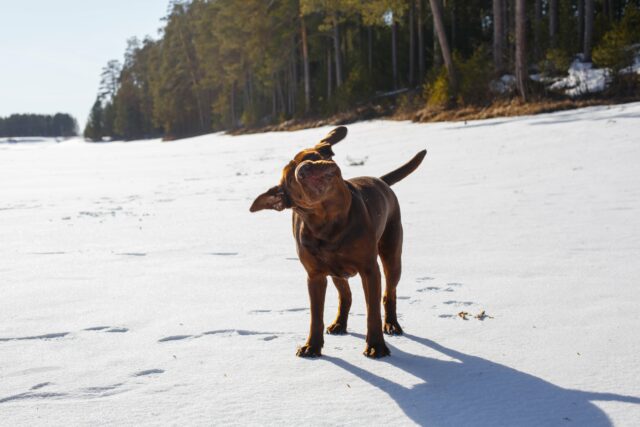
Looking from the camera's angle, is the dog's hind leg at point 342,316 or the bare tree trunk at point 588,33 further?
the bare tree trunk at point 588,33

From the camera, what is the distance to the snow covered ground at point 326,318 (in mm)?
2209

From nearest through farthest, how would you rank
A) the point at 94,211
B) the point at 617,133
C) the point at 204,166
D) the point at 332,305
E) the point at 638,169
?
the point at 332,305, the point at 638,169, the point at 94,211, the point at 617,133, the point at 204,166

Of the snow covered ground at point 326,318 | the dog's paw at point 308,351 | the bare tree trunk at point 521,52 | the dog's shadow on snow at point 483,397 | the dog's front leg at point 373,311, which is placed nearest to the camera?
the dog's shadow on snow at point 483,397

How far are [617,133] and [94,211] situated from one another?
839cm

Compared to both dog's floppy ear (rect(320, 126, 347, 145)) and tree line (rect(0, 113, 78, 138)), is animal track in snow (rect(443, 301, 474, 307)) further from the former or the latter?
tree line (rect(0, 113, 78, 138))

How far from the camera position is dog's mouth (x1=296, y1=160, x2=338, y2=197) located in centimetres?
232

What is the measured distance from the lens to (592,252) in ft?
14.4

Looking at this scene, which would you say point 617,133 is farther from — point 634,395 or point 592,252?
point 634,395

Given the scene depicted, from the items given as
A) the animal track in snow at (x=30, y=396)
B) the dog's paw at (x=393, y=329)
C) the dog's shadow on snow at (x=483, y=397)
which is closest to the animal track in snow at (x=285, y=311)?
the dog's paw at (x=393, y=329)

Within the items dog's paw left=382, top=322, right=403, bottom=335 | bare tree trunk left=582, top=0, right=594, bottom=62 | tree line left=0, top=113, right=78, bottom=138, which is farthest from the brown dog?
tree line left=0, top=113, right=78, bottom=138

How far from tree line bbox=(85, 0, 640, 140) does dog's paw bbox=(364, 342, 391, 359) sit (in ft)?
47.9

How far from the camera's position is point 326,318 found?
3379 millimetres

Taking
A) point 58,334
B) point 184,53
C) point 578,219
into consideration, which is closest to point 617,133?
point 578,219

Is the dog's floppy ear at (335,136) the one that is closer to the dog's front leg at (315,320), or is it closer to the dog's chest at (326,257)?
the dog's chest at (326,257)
